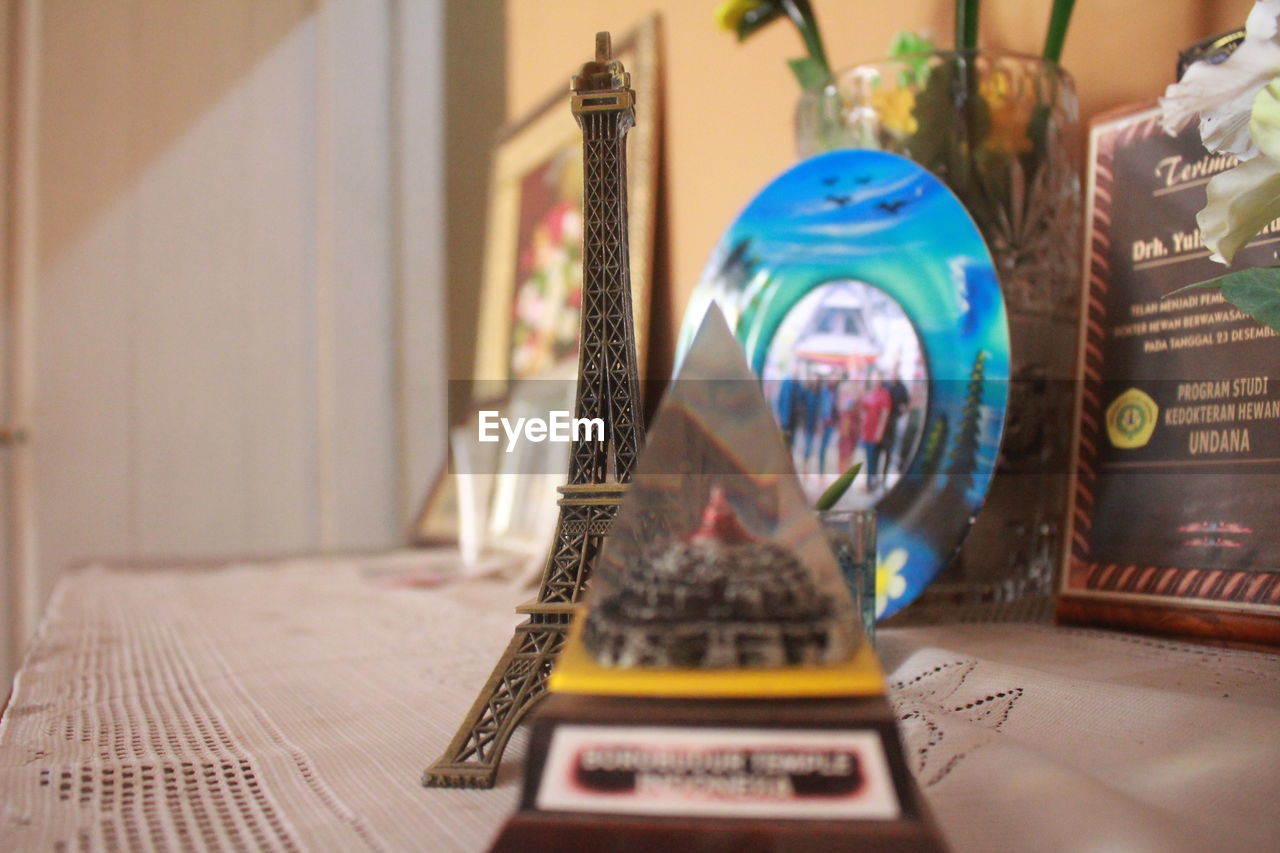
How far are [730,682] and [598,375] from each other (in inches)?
11.0

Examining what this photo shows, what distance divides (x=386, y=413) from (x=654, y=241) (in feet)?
4.39

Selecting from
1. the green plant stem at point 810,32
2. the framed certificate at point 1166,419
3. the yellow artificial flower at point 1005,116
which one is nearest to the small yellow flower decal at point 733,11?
the green plant stem at point 810,32

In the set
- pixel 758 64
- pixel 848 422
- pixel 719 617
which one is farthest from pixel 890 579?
pixel 758 64

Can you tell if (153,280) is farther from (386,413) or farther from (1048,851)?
(1048,851)

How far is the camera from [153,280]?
87.3 inches

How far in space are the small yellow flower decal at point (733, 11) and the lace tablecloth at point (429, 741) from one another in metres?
0.74

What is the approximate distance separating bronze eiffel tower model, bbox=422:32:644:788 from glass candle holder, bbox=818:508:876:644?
0.17 m

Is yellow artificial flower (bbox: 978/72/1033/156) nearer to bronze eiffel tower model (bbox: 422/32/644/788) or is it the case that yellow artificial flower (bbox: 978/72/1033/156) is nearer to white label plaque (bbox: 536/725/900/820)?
bronze eiffel tower model (bbox: 422/32/644/788)

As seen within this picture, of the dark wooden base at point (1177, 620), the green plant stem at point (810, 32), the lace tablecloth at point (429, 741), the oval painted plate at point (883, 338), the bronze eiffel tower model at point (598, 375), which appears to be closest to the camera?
the lace tablecloth at point (429, 741)

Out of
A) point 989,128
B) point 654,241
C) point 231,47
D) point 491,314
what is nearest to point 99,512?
point 491,314

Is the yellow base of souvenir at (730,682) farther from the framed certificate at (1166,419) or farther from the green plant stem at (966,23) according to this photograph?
the green plant stem at (966,23)

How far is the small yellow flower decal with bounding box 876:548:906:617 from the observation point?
0.79m

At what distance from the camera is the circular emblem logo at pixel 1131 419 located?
2.50 ft

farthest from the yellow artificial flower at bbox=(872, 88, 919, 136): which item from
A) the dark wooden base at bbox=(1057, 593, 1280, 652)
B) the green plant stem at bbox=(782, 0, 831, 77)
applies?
the dark wooden base at bbox=(1057, 593, 1280, 652)
